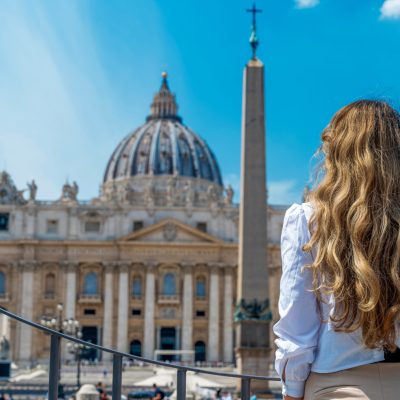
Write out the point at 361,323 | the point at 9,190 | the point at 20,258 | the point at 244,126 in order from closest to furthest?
1. the point at 361,323
2. the point at 244,126
3. the point at 20,258
4. the point at 9,190

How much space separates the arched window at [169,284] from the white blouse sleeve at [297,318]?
205ft

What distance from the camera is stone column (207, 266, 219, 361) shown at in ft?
208

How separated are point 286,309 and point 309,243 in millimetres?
217

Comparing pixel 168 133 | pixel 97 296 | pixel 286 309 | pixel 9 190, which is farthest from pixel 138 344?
pixel 286 309

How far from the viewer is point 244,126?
20734 mm

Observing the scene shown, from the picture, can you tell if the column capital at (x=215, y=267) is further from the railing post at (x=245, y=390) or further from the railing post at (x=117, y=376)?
the railing post at (x=117, y=376)

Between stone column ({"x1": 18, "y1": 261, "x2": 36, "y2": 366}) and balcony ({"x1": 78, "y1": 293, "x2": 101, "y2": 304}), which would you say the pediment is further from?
stone column ({"x1": 18, "y1": 261, "x2": 36, "y2": 366})

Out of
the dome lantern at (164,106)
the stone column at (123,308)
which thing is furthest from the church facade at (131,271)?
the dome lantern at (164,106)

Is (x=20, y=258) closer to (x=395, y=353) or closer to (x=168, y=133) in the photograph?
(x=168, y=133)

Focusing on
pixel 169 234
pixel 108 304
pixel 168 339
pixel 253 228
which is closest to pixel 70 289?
pixel 108 304

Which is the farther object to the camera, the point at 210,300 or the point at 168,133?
the point at 168,133

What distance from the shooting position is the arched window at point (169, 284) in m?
64.9

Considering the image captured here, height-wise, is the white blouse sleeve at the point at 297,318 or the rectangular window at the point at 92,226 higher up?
the rectangular window at the point at 92,226

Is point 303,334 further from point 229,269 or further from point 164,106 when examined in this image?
point 164,106
